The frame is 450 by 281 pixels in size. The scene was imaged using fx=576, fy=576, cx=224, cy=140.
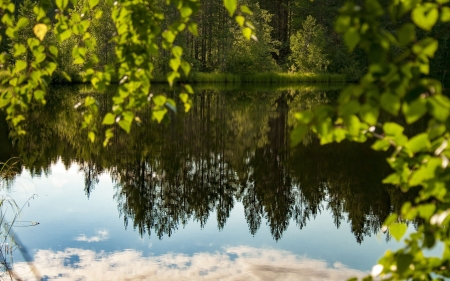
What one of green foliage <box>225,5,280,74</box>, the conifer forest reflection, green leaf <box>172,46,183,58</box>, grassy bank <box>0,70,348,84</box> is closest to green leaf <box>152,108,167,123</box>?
green leaf <box>172,46,183,58</box>

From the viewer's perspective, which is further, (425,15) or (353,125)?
(353,125)

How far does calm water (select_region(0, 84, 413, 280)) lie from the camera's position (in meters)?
8.50

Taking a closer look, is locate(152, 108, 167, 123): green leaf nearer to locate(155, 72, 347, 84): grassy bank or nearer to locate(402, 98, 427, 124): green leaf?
locate(402, 98, 427, 124): green leaf

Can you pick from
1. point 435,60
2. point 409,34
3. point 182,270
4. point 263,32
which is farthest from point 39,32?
point 435,60

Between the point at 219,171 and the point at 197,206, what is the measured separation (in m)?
3.03

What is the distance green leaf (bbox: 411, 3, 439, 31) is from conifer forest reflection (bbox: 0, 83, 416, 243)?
26.6 feet

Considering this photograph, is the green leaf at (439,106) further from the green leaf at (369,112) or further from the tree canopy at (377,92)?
the green leaf at (369,112)

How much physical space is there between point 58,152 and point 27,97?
14052 millimetres

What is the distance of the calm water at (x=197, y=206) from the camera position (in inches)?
335

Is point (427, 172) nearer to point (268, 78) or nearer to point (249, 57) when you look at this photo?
point (249, 57)

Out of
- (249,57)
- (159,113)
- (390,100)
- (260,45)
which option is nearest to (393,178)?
(390,100)

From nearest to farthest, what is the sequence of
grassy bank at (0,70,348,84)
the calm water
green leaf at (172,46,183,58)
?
green leaf at (172,46,183,58) → the calm water → grassy bank at (0,70,348,84)

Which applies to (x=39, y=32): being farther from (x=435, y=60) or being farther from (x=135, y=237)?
(x=435, y=60)

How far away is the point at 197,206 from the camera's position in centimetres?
1162
